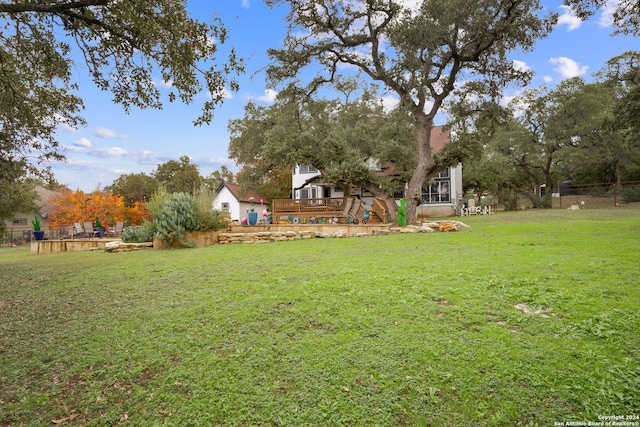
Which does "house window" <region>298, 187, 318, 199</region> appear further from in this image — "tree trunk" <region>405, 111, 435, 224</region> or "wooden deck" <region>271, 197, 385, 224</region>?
"tree trunk" <region>405, 111, 435, 224</region>

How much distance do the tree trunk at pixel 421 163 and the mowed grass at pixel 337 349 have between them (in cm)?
913

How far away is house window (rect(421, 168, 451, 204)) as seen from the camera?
25438 millimetres

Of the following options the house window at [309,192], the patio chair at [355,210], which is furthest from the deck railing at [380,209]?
the house window at [309,192]

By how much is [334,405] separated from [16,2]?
5733 millimetres

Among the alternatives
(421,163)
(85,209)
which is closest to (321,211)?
(421,163)

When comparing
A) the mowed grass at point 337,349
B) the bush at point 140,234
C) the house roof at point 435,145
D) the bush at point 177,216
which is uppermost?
the house roof at point 435,145

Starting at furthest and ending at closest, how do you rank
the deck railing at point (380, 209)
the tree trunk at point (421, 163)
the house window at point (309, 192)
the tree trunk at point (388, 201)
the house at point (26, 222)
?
the house window at point (309, 192) → the house at point (26, 222) → the deck railing at point (380, 209) → the tree trunk at point (388, 201) → the tree trunk at point (421, 163)

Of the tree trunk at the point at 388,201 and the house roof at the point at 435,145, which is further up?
the house roof at the point at 435,145

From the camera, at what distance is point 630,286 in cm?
388

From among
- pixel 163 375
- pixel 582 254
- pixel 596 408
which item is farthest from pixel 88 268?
pixel 582 254

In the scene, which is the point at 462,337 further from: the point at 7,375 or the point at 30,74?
the point at 30,74

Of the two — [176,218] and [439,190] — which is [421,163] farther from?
[439,190]

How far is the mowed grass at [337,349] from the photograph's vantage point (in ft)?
7.30

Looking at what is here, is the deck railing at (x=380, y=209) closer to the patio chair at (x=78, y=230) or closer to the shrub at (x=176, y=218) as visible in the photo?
the shrub at (x=176, y=218)
